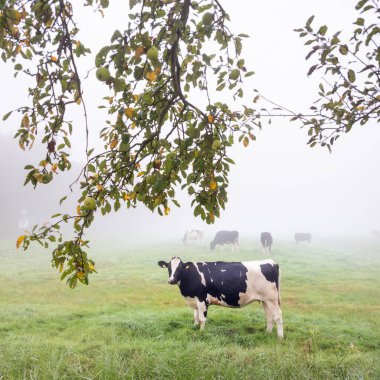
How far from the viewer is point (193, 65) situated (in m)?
4.77

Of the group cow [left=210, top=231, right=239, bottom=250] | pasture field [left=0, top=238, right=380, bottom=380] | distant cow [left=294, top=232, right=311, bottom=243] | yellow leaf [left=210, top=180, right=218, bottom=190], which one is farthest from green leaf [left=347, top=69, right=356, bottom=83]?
distant cow [left=294, top=232, right=311, bottom=243]

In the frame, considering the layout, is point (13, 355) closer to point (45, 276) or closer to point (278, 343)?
point (278, 343)

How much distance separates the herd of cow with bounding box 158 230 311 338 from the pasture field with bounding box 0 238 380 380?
25.3 inches

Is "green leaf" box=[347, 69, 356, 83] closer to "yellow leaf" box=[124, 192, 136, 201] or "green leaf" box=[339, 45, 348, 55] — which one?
"green leaf" box=[339, 45, 348, 55]

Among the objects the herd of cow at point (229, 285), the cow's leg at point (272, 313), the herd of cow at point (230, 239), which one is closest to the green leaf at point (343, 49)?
the herd of cow at point (229, 285)

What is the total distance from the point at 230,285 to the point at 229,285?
26 mm

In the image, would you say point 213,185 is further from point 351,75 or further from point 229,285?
point 229,285

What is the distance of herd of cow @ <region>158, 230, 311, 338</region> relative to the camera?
350 inches

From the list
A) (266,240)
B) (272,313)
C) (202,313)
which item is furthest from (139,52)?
(266,240)

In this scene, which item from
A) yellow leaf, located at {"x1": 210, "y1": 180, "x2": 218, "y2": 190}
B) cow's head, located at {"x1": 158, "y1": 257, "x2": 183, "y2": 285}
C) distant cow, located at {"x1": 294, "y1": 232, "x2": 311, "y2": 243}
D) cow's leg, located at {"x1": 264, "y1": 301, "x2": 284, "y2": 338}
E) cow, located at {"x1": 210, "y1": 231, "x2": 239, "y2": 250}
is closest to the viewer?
yellow leaf, located at {"x1": 210, "y1": 180, "x2": 218, "y2": 190}

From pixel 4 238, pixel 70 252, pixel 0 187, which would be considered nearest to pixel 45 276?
pixel 70 252

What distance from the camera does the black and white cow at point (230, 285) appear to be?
8.89m

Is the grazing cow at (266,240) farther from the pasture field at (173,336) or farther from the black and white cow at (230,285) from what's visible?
the black and white cow at (230,285)

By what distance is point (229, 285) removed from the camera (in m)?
9.01
